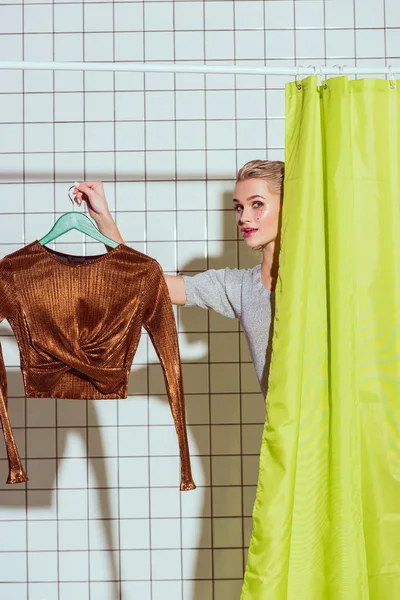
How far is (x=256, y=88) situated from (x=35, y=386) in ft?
4.49

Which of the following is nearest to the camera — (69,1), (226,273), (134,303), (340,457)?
(340,457)

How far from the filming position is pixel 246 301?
1.82m

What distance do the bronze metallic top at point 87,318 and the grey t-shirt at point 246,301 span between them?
18 centimetres

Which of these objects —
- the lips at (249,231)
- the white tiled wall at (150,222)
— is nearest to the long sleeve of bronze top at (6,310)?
the lips at (249,231)

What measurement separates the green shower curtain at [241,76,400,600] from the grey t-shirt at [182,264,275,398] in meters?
0.30

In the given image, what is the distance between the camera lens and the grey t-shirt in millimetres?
1761

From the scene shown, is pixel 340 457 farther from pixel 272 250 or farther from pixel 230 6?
pixel 230 6

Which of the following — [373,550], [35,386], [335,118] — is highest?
[335,118]

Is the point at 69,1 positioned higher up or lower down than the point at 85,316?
higher up

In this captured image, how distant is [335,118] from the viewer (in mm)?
1454

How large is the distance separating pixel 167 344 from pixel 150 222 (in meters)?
0.85

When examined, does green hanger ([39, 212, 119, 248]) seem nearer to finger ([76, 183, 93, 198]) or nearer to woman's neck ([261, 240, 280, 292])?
finger ([76, 183, 93, 198])

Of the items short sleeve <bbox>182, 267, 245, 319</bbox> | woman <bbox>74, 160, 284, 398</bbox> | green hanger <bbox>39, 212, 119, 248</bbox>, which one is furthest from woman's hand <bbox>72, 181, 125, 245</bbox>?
short sleeve <bbox>182, 267, 245, 319</bbox>

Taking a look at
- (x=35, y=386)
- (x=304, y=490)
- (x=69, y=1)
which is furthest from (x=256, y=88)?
(x=304, y=490)
